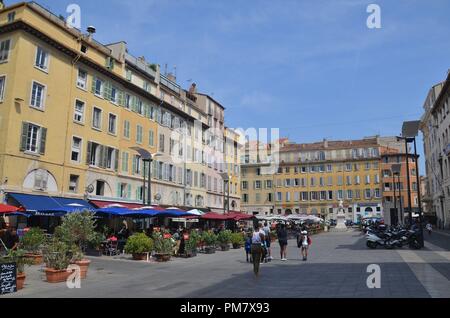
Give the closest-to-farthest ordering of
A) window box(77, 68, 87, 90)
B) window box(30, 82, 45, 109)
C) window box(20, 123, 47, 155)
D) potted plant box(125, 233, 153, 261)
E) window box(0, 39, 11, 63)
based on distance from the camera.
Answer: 1. potted plant box(125, 233, 153, 261)
2. window box(20, 123, 47, 155)
3. window box(0, 39, 11, 63)
4. window box(30, 82, 45, 109)
5. window box(77, 68, 87, 90)

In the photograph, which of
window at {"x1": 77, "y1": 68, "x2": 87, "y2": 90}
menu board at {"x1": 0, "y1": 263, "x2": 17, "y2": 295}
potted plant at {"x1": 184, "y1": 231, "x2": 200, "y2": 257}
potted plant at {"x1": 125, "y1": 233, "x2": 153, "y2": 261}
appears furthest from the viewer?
window at {"x1": 77, "y1": 68, "x2": 87, "y2": 90}

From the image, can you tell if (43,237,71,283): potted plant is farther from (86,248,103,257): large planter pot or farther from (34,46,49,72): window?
(34,46,49,72): window

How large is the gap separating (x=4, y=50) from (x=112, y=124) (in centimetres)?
964

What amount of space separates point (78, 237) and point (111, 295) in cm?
592

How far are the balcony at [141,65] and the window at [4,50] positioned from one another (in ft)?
37.0

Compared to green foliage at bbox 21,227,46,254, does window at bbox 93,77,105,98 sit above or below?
above

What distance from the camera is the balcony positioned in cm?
3463

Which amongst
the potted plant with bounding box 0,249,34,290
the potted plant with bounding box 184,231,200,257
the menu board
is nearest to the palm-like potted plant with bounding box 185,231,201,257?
the potted plant with bounding box 184,231,200,257

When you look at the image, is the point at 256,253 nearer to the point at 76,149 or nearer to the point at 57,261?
the point at 57,261

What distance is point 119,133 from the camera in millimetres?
31781

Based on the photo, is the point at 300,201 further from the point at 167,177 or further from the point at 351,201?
the point at 167,177

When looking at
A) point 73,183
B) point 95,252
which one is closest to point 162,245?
point 95,252

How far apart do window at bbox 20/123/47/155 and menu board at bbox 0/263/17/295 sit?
14.6m

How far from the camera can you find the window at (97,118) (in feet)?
95.5
